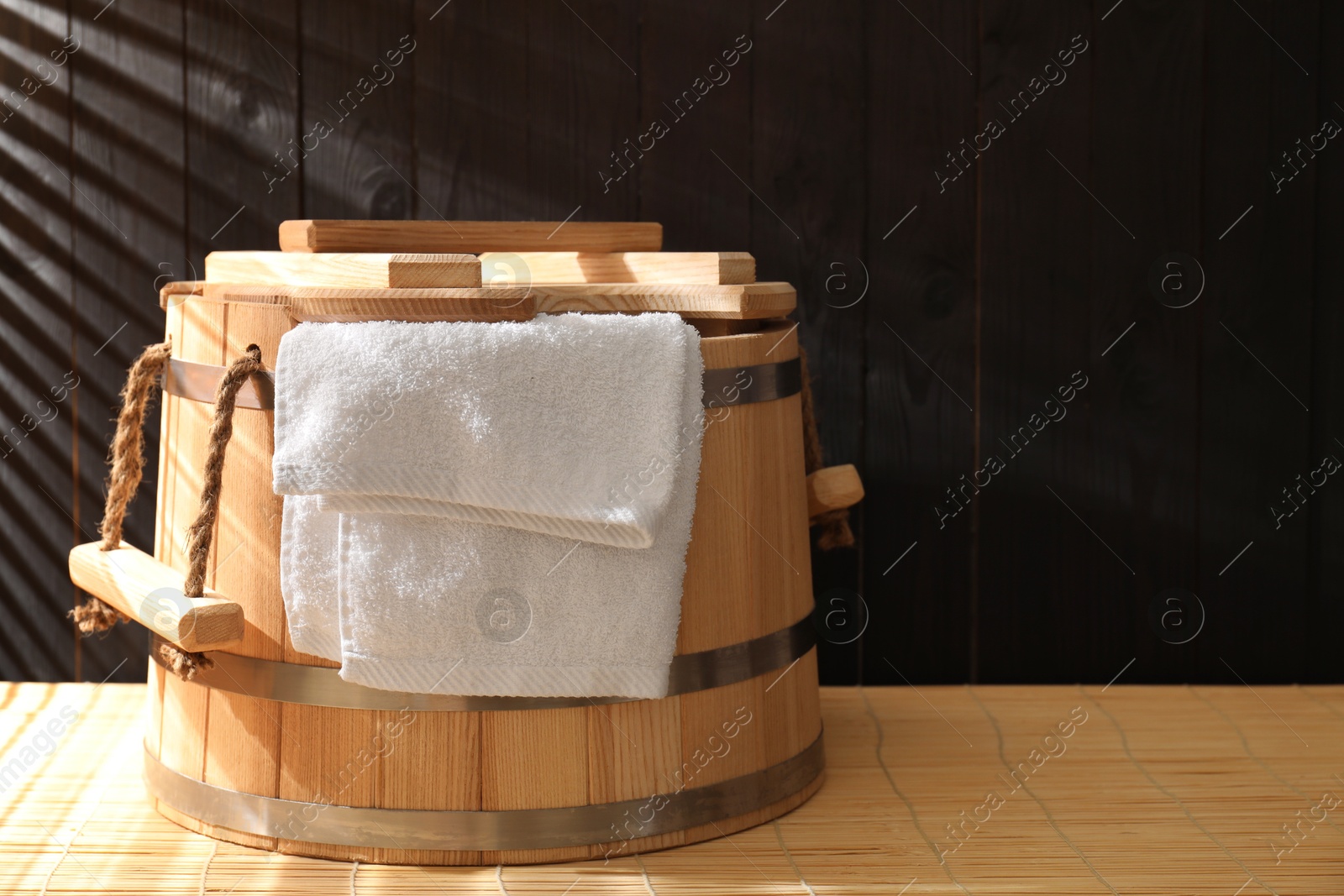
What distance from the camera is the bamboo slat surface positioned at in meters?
1.17

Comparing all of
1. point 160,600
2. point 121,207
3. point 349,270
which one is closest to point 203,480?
point 160,600

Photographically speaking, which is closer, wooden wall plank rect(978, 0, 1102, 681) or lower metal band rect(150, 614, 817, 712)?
lower metal band rect(150, 614, 817, 712)

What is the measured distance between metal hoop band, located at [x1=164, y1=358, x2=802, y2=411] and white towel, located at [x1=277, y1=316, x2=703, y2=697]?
57mm

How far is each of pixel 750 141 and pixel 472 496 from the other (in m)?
0.83

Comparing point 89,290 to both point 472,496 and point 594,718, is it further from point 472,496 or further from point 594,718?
point 594,718

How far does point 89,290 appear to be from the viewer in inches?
68.2

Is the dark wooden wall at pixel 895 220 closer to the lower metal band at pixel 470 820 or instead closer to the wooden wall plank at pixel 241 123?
the wooden wall plank at pixel 241 123

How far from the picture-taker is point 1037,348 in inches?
69.4

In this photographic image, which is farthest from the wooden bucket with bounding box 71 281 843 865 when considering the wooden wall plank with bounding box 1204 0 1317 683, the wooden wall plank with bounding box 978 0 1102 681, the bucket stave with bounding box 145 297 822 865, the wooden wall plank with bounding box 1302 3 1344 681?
the wooden wall plank with bounding box 1302 3 1344 681

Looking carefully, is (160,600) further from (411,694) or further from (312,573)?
(411,694)

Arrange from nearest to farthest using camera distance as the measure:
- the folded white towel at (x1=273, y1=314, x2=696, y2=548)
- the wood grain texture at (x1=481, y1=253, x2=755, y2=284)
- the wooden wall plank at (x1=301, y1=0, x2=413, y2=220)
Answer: the folded white towel at (x1=273, y1=314, x2=696, y2=548)
the wood grain texture at (x1=481, y1=253, x2=755, y2=284)
the wooden wall plank at (x1=301, y1=0, x2=413, y2=220)

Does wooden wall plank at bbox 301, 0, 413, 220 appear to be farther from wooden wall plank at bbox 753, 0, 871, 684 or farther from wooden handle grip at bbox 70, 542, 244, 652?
wooden handle grip at bbox 70, 542, 244, 652

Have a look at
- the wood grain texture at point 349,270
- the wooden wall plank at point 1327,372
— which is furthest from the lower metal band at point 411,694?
the wooden wall plank at point 1327,372

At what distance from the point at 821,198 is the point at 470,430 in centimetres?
81
